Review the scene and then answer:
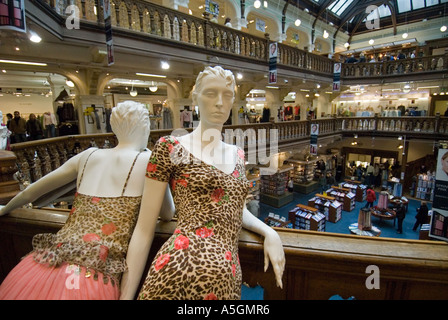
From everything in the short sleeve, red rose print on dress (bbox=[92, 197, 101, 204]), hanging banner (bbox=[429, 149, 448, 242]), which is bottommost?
hanging banner (bbox=[429, 149, 448, 242])

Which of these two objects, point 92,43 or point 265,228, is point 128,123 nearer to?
point 265,228

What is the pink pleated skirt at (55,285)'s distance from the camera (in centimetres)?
80

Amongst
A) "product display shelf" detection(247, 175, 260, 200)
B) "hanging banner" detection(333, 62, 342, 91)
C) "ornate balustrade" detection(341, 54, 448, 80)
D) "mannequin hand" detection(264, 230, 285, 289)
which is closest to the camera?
"mannequin hand" detection(264, 230, 285, 289)

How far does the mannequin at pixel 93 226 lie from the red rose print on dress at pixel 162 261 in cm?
15

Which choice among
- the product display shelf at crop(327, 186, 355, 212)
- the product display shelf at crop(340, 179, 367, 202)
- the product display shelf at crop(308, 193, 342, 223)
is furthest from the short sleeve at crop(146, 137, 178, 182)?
the product display shelf at crop(340, 179, 367, 202)

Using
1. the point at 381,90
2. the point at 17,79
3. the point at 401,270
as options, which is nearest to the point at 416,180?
the point at 381,90

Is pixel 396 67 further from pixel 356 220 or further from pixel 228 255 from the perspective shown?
pixel 228 255

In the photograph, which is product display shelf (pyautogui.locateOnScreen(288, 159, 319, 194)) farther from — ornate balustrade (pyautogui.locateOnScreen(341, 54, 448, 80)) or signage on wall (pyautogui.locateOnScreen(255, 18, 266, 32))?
signage on wall (pyautogui.locateOnScreen(255, 18, 266, 32))

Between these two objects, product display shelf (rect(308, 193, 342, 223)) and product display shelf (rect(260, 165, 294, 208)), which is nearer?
product display shelf (rect(308, 193, 342, 223))

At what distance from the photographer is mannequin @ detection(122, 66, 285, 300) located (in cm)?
79

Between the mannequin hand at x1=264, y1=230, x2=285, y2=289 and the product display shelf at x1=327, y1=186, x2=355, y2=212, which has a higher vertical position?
the mannequin hand at x1=264, y1=230, x2=285, y2=289

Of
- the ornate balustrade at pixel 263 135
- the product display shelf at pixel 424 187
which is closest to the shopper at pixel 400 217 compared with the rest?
the ornate balustrade at pixel 263 135

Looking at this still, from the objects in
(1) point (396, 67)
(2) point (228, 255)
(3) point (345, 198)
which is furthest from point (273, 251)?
(1) point (396, 67)

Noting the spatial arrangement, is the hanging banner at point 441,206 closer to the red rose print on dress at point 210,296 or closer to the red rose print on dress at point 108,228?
the red rose print on dress at point 210,296
